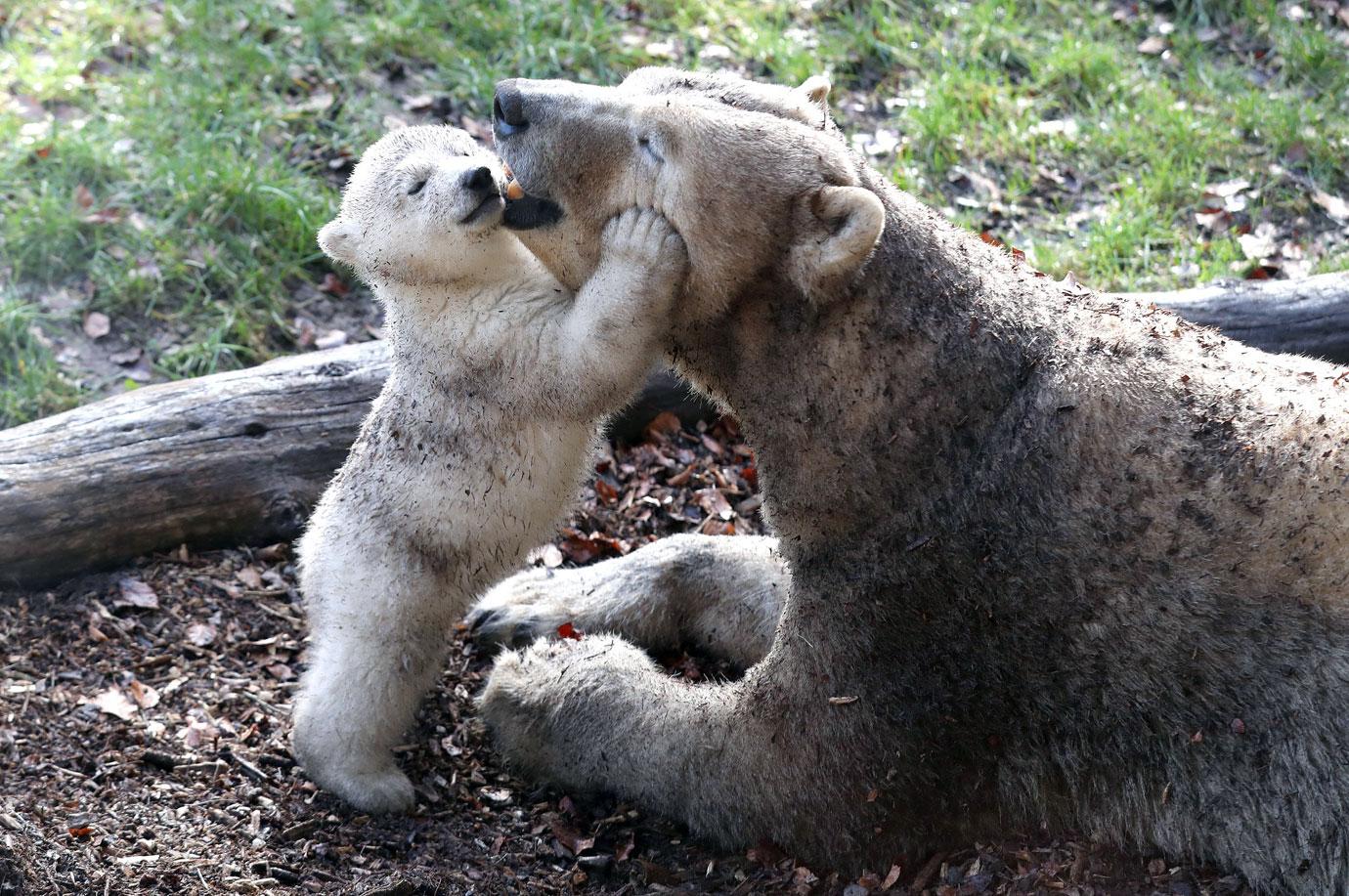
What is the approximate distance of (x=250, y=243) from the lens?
7641mm

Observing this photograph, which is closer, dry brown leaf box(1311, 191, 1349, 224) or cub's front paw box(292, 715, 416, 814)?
cub's front paw box(292, 715, 416, 814)

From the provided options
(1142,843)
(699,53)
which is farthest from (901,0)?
(1142,843)

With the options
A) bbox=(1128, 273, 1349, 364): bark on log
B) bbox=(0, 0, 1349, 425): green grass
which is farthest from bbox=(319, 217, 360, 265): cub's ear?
bbox=(1128, 273, 1349, 364): bark on log

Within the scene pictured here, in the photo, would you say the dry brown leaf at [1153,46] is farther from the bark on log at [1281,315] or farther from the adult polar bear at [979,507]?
the adult polar bear at [979,507]

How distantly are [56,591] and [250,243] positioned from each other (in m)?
2.52

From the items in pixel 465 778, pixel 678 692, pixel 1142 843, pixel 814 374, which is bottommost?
pixel 465 778

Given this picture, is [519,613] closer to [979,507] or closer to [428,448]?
[428,448]

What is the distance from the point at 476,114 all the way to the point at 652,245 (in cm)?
500

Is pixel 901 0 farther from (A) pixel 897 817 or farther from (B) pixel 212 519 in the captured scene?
(A) pixel 897 817

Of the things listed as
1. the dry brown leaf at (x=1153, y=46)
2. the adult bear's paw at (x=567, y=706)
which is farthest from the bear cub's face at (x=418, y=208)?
the dry brown leaf at (x=1153, y=46)

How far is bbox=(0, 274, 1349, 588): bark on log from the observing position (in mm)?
5699

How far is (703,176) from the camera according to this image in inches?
156

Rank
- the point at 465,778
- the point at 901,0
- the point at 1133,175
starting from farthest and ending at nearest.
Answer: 1. the point at 901,0
2. the point at 1133,175
3. the point at 465,778

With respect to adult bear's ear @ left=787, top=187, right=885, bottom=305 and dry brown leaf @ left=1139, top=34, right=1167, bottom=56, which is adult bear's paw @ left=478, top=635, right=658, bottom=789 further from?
dry brown leaf @ left=1139, top=34, right=1167, bottom=56
